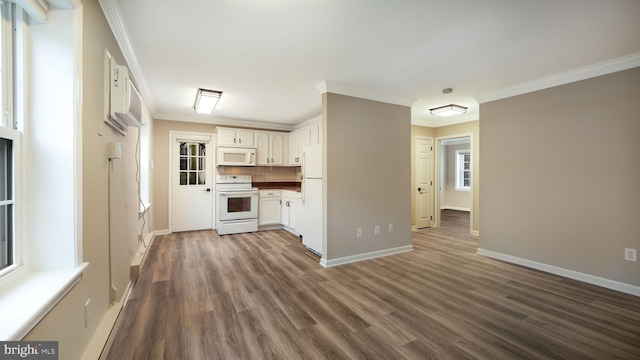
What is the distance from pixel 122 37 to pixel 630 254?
535 centimetres

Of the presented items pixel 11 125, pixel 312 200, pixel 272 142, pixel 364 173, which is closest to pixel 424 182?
pixel 364 173

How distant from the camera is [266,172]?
6.22 m

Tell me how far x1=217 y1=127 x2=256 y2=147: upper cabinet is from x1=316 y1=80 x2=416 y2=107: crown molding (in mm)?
2607

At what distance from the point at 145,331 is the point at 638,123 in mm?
4950

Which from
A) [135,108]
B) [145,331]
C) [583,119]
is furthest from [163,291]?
[583,119]

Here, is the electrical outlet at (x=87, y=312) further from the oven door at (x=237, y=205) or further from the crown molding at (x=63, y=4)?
the oven door at (x=237, y=205)

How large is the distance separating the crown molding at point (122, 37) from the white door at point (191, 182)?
6.45ft

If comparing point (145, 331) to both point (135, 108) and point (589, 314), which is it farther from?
point (589, 314)

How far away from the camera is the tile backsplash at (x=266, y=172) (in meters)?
5.81

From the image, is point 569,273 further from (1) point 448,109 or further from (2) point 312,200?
(2) point 312,200

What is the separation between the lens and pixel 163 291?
266 cm

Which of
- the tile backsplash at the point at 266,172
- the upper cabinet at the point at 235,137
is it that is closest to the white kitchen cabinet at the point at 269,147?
the upper cabinet at the point at 235,137

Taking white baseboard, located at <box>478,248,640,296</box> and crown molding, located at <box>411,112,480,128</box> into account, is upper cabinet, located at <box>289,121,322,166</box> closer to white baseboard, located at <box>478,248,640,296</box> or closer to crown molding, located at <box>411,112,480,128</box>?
crown molding, located at <box>411,112,480,128</box>

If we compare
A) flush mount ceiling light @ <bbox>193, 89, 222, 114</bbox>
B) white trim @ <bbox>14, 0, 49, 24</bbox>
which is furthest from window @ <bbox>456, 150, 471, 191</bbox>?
white trim @ <bbox>14, 0, 49, 24</bbox>
